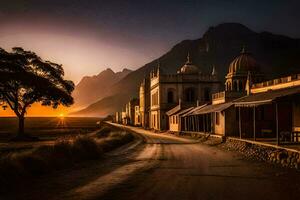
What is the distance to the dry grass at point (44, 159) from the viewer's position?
14682mm

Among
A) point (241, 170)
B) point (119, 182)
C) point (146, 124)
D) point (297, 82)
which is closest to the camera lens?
point (119, 182)

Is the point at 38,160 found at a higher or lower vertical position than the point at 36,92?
lower

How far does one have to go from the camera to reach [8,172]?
47.7 feet

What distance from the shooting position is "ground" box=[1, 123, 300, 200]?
38.0 feet

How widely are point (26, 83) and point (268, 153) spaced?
3507 cm

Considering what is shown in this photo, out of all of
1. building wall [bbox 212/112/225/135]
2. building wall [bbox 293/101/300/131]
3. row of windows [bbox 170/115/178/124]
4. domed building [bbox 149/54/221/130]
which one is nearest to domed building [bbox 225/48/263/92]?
domed building [bbox 149/54/221/130]

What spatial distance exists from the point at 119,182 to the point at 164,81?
58645mm

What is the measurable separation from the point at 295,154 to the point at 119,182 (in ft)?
28.1

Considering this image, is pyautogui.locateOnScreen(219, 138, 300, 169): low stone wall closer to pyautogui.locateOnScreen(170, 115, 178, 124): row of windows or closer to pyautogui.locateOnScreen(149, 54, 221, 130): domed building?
pyautogui.locateOnScreen(170, 115, 178, 124): row of windows

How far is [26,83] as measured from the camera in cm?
4891

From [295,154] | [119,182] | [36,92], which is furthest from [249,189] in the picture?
[36,92]

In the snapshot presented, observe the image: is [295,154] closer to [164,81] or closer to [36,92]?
[36,92]

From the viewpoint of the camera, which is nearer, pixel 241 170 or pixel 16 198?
pixel 16 198

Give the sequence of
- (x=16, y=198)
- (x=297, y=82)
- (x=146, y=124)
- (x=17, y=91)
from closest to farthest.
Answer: (x=16, y=198) < (x=297, y=82) < (x=17, y=91) < (x=146, y=124)
